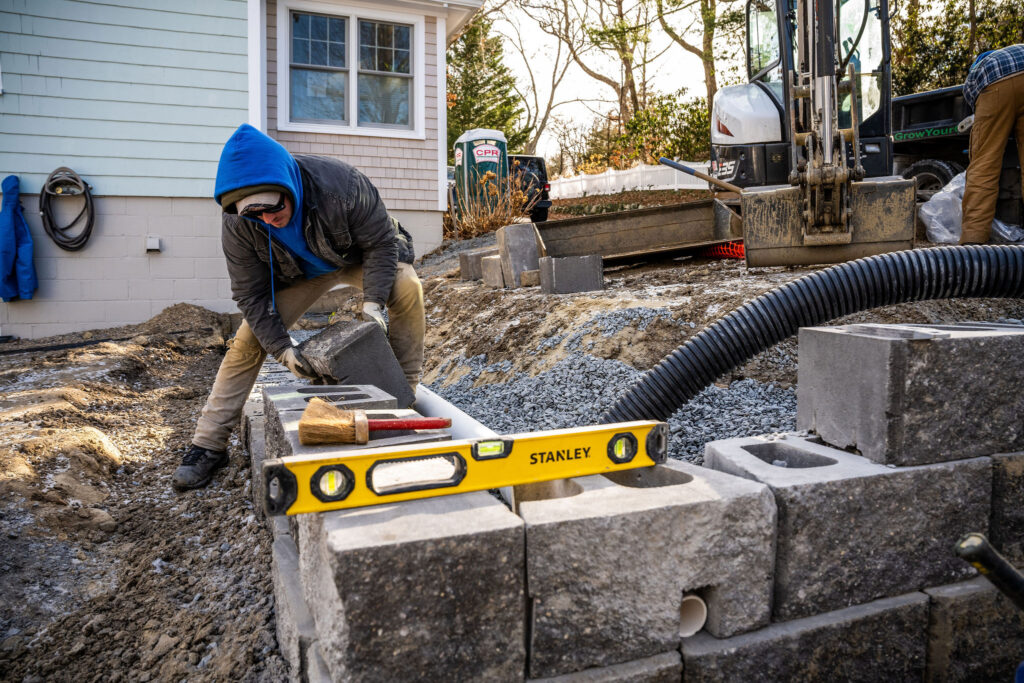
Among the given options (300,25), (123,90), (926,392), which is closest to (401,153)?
(300,25)

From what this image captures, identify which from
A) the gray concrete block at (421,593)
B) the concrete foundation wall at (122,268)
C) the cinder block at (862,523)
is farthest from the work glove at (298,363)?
the concrete foundation wall at (122,268)

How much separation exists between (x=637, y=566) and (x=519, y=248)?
4815mm

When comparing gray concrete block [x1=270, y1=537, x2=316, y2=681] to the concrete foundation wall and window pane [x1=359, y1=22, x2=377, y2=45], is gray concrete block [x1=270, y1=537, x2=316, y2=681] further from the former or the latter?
window pane [x1=359, y1=22, x2=377, y2=45]

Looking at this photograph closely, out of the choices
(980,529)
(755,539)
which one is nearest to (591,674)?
(755,539)

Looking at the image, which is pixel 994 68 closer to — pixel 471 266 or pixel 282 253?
pixel 471 266

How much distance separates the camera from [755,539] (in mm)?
1731

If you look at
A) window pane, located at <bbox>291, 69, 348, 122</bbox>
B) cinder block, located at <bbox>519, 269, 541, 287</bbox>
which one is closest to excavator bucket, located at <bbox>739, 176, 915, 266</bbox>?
cinder block, located at <bbox>519, 269, 541, 287</bbox>

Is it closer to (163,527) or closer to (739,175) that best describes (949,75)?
(739,175)

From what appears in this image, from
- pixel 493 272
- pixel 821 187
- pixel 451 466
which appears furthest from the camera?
pixel 493 272

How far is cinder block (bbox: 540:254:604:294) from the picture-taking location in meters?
5.64

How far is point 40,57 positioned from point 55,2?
2.05ft

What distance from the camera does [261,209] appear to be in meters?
2.96

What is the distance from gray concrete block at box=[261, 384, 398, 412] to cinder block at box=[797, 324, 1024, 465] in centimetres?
152

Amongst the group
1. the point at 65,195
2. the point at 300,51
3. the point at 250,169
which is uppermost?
the point at 300,51
